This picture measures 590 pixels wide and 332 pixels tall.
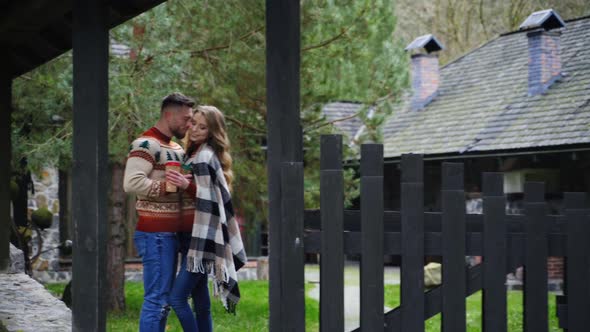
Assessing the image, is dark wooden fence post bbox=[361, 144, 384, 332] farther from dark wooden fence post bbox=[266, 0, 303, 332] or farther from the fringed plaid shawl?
the fringed plaid shawl

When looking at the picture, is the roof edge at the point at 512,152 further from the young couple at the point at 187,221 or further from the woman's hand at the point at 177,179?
the woman's hand at the point at 177,179

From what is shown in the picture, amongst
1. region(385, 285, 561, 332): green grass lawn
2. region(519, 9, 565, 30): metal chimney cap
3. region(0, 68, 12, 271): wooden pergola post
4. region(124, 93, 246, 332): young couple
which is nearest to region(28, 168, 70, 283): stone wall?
region(385, 285, 561, 332): green grass lawn

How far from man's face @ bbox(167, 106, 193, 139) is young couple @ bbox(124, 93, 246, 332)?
0.03 metres

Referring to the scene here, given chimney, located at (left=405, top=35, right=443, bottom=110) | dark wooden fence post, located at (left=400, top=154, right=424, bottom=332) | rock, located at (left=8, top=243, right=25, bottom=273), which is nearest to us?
dark wooden fence post, located at (left=400, top=154, right=424, bottom=332)

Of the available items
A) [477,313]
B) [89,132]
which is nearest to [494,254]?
[89,132]

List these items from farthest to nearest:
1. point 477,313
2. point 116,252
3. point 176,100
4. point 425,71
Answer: point 425,71
point 477,313
point 116,252
point 176,100

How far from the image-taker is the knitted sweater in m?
5.24

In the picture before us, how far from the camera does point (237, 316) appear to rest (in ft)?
35.8

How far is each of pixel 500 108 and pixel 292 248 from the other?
15931 mm

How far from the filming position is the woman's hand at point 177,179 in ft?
16.9

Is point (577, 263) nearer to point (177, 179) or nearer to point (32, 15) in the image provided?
point (177, 179)

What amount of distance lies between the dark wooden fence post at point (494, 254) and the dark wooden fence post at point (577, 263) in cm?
43

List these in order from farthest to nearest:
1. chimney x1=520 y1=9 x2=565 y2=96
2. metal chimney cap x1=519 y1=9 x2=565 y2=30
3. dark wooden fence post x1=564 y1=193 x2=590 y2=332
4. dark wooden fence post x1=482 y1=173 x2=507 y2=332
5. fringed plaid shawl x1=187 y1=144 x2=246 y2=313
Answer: chimney x1=520 y1=9 x2=565 y2=96 → metal chimney cap x1=519 y1=9 x2=565 y2=30 → fringed plaid shawl x1=187 y1=144 x2=246 y2=313 → dark wooden fence post x1=564 y1=193 x2=590 y2=332 → dark wooden fence post x1=482 y1=173 x2=507 y2=332

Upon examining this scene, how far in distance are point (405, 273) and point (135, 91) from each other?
21.0 feet
